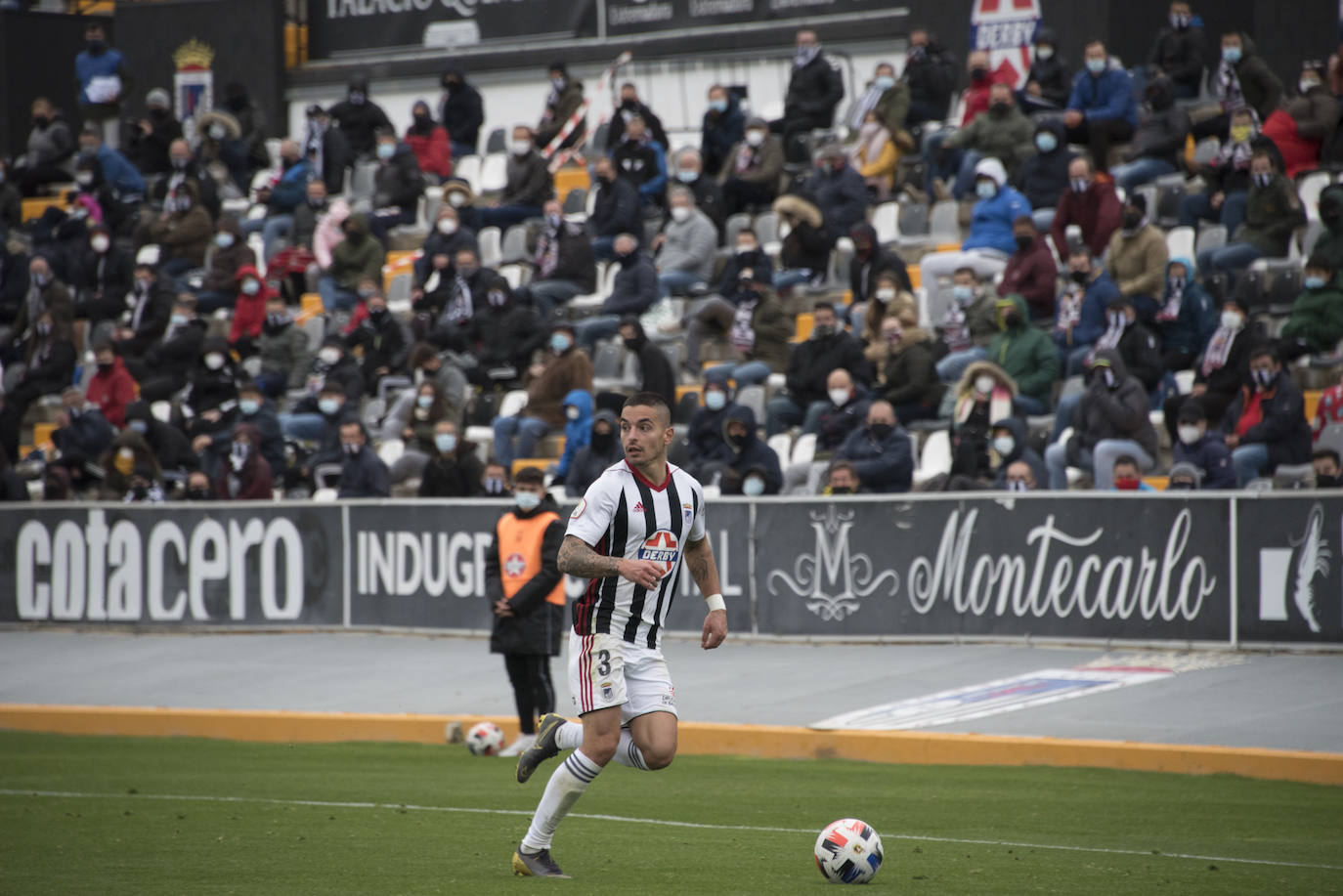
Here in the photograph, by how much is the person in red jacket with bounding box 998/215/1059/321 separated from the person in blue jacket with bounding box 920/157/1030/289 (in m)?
0.95

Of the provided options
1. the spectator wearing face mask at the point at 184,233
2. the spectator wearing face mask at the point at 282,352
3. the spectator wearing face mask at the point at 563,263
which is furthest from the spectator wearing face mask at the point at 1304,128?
the spectator wearing face mask at the point at 184,233

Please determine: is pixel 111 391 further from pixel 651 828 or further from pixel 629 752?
pixel 629 752

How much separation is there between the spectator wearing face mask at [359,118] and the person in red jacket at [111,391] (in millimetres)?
6430

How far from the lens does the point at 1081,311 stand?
715 inches

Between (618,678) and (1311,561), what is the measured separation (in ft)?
26.8

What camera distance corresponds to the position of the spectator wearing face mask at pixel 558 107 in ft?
87.5

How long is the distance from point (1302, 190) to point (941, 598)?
251 inches

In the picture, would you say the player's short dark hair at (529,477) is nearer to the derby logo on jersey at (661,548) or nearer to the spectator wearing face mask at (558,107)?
the derby logo on jersey at (661,548)

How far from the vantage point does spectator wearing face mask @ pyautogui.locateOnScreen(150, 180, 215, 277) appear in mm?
27266

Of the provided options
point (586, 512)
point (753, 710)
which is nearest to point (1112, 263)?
point (753, 710)

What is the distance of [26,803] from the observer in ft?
36.6

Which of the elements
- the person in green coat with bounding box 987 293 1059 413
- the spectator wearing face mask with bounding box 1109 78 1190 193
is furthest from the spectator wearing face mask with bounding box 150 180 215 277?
the person in green coat with bounding box 987 293 1059 413

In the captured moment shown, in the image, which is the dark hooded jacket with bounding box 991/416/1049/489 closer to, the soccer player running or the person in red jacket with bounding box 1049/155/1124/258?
the person in red jacket with bounding box 1049/155/1124/258

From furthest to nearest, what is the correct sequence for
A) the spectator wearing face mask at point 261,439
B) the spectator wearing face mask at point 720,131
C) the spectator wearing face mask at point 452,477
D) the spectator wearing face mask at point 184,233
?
the spectator wearing face mask at point 184,233 → the spectator wearing face mask at point 720,131 → the spectator wearing face mask at point 261,439 → the spectator wearing face mask at point 452,477
